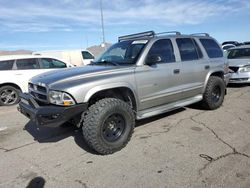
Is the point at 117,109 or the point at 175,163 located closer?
the point at 175,163

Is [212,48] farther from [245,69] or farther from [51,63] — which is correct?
[51,63]

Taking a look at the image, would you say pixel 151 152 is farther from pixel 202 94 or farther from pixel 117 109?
pixel 202 94

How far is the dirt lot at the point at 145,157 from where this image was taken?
122 inches

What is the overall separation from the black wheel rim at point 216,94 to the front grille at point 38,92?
4151mm

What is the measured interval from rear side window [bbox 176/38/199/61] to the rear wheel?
5682 millimetres

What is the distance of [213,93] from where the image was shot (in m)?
6.10

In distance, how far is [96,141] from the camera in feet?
12.1

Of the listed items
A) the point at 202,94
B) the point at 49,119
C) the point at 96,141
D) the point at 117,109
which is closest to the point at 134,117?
the point at 117,109

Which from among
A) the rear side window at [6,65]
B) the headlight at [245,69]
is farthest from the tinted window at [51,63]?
the headlight at [245,69]

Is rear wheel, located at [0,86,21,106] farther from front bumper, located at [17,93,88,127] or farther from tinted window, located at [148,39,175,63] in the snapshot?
tinted window, located at [148,39,175,63]

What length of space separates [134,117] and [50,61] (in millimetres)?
5855

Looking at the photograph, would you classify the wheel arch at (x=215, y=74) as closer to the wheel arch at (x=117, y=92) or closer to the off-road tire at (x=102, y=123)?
the wheel arch at (x=117, y=92)

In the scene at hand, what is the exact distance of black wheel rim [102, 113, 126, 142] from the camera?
12.8ft

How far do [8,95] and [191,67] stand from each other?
19.5 feet
